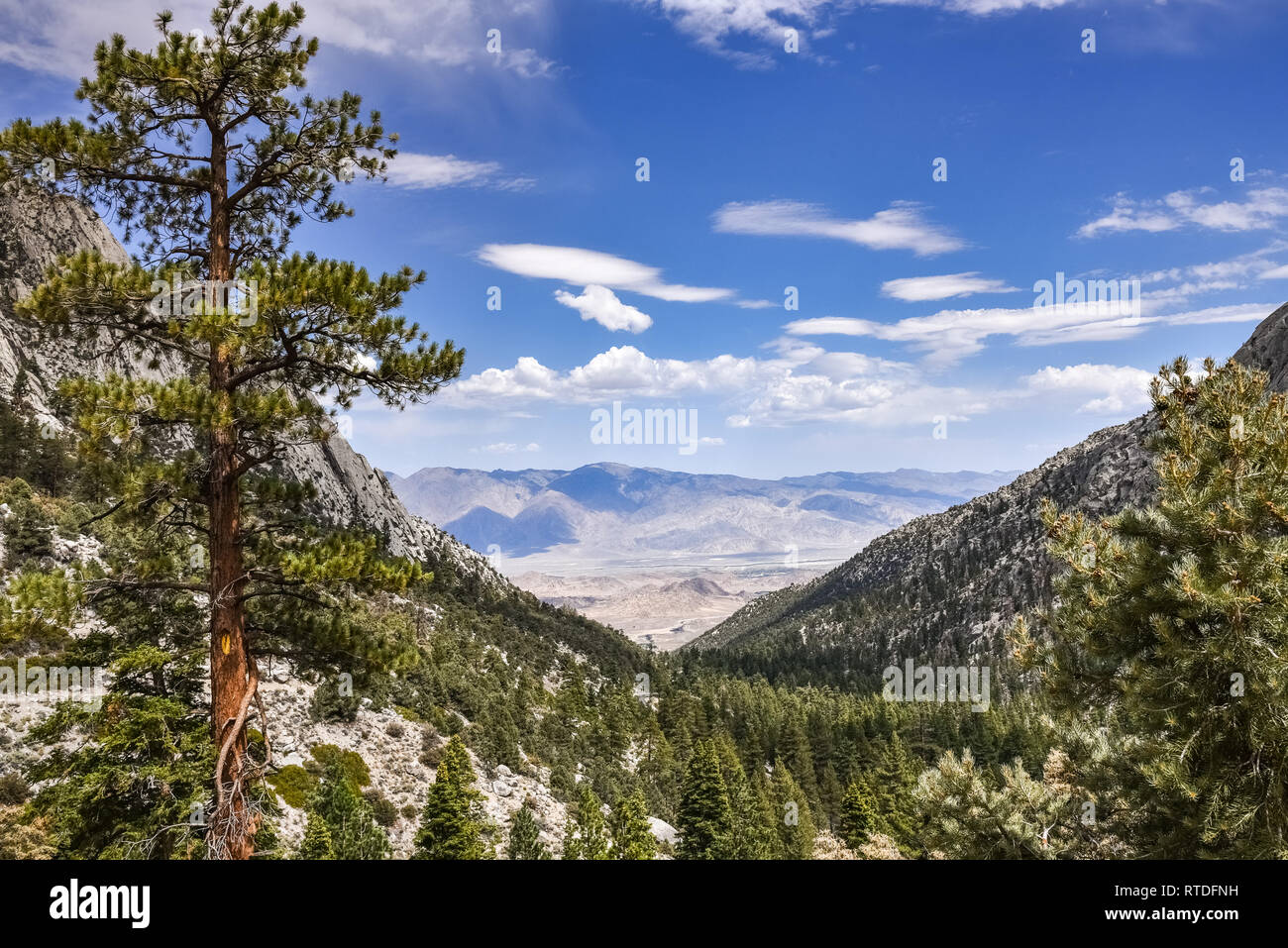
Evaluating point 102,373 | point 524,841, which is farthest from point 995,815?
point 102,373

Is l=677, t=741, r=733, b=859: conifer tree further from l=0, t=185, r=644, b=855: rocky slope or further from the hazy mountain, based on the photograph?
the hazy mountain

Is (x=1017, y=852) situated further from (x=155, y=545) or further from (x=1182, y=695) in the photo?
(x=155, y=545)

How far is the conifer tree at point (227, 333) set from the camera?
31.5 feet

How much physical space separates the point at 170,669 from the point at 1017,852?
52.0 feet

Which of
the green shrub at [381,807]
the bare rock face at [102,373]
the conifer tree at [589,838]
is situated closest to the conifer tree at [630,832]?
the conifer tree at [589,838]

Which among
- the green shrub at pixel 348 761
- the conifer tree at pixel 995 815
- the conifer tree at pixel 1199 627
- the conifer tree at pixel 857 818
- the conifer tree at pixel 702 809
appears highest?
the conifer tree at pixel 1199 627

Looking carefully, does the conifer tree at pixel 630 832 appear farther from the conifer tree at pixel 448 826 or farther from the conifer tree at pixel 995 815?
the conifer tree at pixel 995 815

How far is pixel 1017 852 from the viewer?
1305cm

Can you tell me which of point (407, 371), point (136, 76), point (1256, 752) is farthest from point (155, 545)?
point (1256, 752)

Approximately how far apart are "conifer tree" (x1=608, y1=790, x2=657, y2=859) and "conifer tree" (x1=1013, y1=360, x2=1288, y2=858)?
27.2m

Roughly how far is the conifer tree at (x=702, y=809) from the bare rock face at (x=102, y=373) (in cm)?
2006

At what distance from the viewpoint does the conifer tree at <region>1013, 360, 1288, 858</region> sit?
339 inches

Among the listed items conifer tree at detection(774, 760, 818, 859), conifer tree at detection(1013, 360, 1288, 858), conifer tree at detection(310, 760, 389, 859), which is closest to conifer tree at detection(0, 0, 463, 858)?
conifer tree at detection(1013, 360, 1288, 858)

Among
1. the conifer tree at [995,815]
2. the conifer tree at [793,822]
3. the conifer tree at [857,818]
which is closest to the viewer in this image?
the conifer tree at [995,815]
